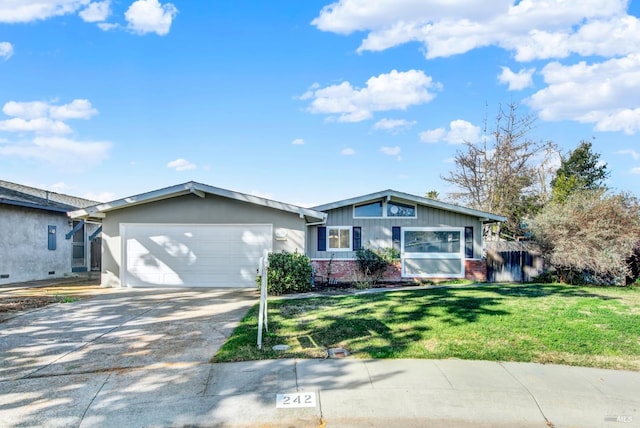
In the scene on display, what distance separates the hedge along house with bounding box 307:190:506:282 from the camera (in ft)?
50.1

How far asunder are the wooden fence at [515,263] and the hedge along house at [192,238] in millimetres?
7831

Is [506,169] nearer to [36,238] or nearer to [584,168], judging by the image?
[584,168]

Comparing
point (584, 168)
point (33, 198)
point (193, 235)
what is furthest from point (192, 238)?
point (584, 168)

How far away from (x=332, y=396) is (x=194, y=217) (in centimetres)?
992

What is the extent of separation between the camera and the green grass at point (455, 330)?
5.49 m

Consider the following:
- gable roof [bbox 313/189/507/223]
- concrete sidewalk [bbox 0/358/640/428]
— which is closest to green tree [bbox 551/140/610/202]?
gable roof [bbox 313/189/507/223]

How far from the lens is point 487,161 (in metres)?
26.1

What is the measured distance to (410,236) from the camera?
15406 millimetres

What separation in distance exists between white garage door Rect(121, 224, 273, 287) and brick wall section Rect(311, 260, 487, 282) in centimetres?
291

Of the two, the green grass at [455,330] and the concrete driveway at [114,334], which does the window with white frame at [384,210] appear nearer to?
the green grass at [455,330]

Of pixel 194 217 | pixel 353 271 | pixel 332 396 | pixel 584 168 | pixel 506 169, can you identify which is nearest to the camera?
pixel 332 396

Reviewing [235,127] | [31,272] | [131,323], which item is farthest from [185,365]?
[235,127]

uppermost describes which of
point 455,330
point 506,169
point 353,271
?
point 506,169

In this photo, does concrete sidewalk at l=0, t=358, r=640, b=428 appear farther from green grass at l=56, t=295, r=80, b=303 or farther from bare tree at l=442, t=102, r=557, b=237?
bare tree at l=442, t=102, r=557, b=237
